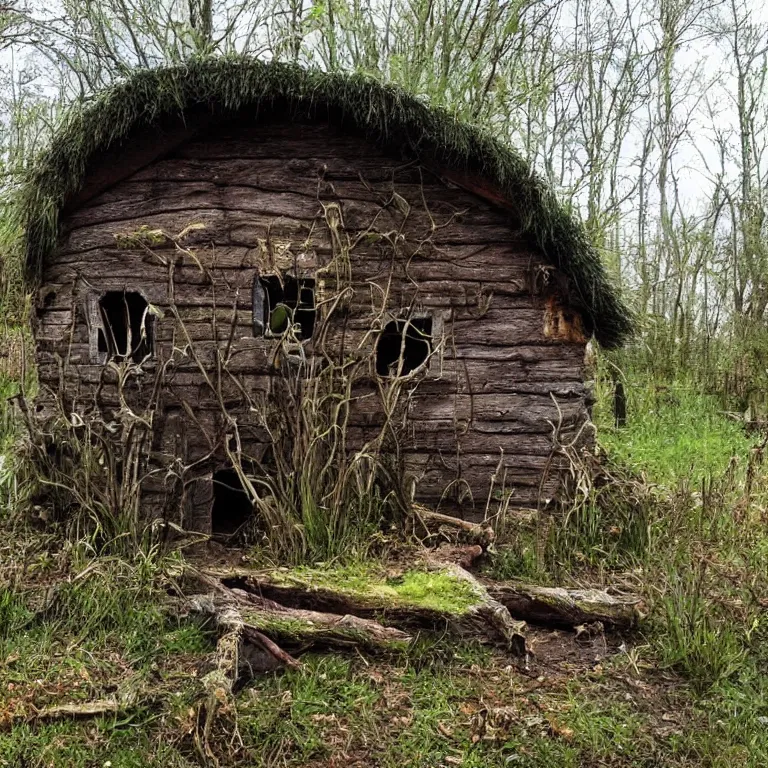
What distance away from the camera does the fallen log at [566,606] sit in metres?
4.05

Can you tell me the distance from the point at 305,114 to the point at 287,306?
5.27 ft

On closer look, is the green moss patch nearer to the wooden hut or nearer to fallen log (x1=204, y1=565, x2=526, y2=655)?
fallen log (x1=204, y1=565, x2=526, y2=655)

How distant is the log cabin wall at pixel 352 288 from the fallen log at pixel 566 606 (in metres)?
1.20

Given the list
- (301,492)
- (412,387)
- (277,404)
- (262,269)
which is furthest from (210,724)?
(262,269)

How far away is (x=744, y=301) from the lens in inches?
560

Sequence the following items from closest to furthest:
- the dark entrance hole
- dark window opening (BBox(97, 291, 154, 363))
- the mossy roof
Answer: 1. the mossy roof
2. dark window opening (BBox(97, 291, 154, 363))
3. the dark entrance hole

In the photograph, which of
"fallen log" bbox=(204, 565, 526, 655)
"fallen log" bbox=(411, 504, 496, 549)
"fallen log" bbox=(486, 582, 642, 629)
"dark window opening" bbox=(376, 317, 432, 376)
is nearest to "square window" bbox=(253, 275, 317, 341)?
"dark window opening" bbox=(376, 317, 432, 376)

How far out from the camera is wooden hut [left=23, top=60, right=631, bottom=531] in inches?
205

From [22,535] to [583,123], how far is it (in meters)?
12.6

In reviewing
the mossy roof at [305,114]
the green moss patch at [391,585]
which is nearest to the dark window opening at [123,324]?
the mossy roof at [305,114]

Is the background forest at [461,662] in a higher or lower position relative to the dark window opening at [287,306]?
lower

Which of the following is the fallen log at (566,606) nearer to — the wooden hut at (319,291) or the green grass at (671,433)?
the wooden hut at (319,291)

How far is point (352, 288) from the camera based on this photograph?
17.4 ft

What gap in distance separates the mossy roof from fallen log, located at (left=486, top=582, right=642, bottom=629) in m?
2.29
